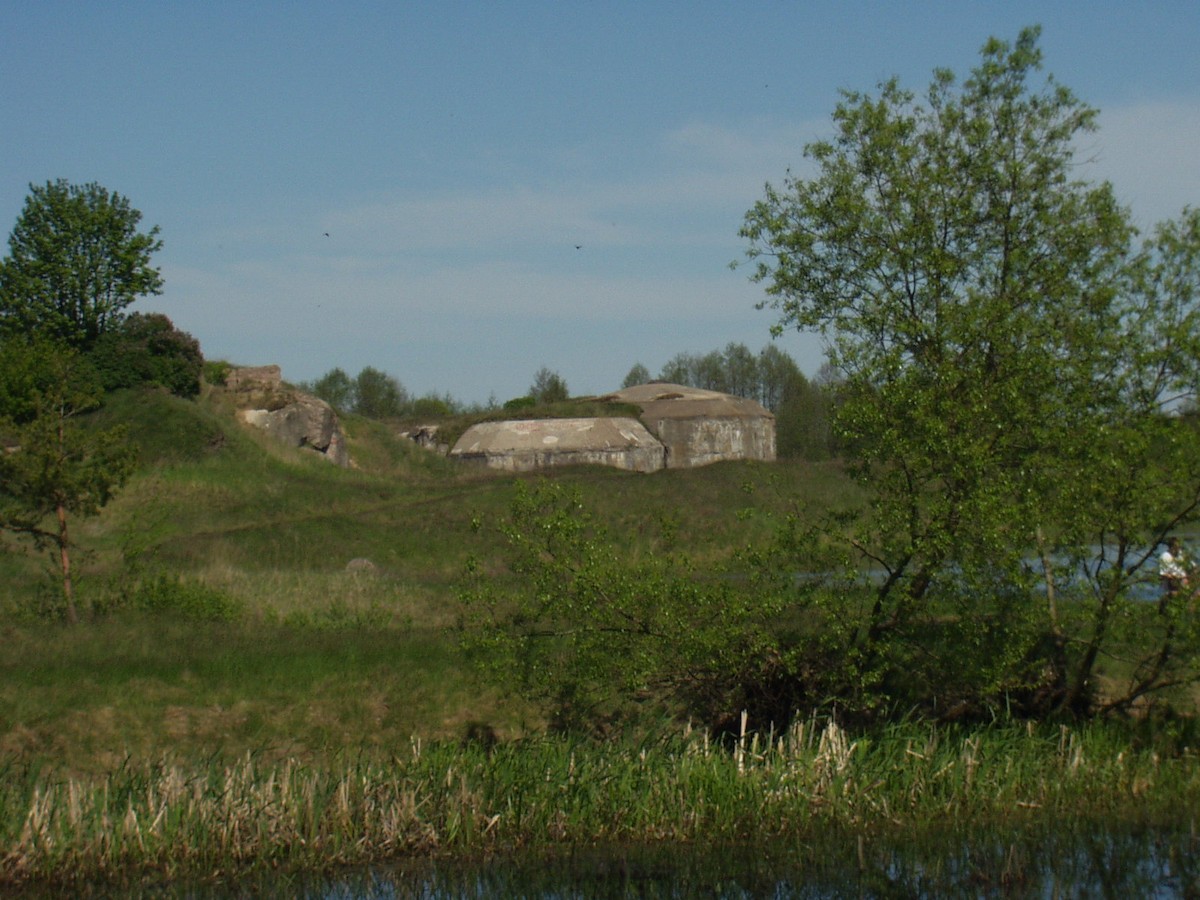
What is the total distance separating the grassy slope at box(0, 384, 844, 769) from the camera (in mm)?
15078

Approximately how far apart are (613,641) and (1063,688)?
5441 millimetres

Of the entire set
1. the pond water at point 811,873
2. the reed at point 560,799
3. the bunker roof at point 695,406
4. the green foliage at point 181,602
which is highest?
the bunker roof at point 695,406

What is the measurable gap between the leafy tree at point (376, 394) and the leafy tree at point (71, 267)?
44092 millimetres

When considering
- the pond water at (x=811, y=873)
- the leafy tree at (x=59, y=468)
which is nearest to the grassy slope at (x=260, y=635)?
the leafy tree at (x=59, y=468)

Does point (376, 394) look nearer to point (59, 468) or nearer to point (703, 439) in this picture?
point (703, 439)

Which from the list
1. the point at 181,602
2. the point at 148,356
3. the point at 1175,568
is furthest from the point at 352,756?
the point at 148,356

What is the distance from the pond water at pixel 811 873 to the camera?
980 centimetres

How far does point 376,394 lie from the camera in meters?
91.6

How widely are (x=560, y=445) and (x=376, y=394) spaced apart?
41254 mm

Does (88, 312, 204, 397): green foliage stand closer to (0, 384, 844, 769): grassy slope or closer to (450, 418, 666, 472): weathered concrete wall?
(0, 384, 844, 769): grassy slope

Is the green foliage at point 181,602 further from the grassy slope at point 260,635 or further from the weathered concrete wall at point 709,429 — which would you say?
the weathered concrete wall at point 709,429

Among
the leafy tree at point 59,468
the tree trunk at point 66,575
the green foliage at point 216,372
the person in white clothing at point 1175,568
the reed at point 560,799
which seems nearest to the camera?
the reed at point 560,799

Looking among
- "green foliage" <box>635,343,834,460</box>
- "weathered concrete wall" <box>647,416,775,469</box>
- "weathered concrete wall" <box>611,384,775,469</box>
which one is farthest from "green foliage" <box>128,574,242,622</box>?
"green foliage" <box>635,343,834,460</box>

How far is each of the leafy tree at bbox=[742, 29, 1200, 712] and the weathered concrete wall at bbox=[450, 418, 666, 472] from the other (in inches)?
1461
